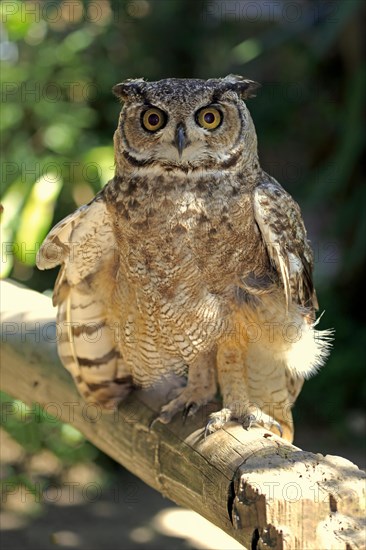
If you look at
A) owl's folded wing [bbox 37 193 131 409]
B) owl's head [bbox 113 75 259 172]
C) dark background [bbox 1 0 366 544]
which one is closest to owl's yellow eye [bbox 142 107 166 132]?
owl's head [bbox 113 75 259 172]

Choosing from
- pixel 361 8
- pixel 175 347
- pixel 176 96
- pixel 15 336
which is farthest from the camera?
pixel 361 8

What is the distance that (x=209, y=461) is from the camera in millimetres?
2430

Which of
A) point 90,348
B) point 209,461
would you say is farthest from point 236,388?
point 90,348

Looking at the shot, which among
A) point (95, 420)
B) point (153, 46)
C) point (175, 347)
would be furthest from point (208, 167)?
point (153, 46)

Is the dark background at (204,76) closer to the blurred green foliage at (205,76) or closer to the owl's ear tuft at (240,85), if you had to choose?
the blurred green foliage at (205,76)

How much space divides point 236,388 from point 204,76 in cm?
548

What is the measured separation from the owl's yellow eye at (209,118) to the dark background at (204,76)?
2.01m

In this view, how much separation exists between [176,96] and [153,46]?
212 inches

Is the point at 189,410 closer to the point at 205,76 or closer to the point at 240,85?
the point at 240,85

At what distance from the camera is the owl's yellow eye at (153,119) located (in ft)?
8.59

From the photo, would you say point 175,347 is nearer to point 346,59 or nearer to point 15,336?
point 15,336

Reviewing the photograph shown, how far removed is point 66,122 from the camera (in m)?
6.14

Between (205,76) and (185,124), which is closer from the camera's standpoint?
(185,124)

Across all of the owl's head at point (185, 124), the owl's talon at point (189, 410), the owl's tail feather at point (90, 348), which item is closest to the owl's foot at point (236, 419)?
the owl's talon at point (189, 410)
